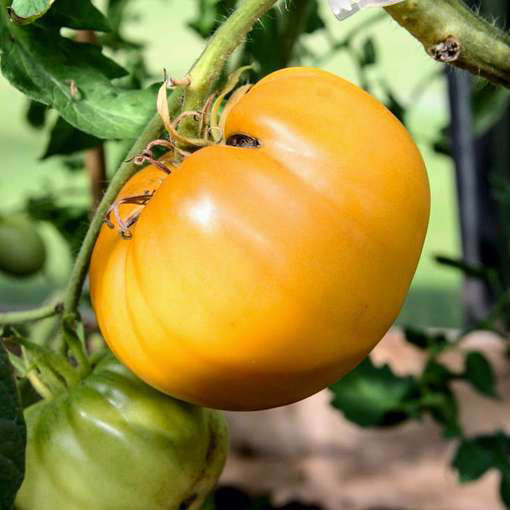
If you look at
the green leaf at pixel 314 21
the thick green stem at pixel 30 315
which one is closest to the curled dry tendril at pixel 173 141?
the thick green stem at pixel 30 315

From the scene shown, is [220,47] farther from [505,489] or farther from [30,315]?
[505,489]

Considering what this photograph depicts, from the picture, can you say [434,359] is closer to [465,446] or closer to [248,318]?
[465,446]

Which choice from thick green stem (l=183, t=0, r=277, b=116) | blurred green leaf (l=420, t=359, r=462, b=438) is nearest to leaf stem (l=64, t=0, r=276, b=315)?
thick green stem (l=183, t=0, r=277, b=116)

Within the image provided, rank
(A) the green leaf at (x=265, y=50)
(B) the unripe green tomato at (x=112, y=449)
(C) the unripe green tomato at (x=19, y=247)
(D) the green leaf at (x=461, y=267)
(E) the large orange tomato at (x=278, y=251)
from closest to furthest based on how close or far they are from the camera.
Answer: (E) the large orange tomato at (x=278, y=251) < (B) the unripe green tomato at (x=112, y=449) < (A) the green leaf at (x=265, y=50) < (D) the green leaf at (x=461, y=267) < (C) the unripe green tomato at (x=19, y=247)

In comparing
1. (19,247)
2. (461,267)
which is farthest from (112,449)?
(19,247)

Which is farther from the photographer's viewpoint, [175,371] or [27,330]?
[27,330]

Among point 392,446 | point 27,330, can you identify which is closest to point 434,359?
point 392,446

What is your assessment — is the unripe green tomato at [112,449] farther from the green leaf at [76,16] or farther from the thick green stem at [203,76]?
the green leaf at [76,16]
